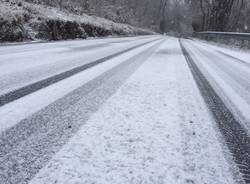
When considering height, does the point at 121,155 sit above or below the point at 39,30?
below

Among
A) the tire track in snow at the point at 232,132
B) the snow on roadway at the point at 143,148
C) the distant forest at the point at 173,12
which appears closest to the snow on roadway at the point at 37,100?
the snow on roadway at the point at 143,148

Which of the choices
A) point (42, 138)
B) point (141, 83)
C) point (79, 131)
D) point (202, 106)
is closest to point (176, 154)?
point (79, 131)

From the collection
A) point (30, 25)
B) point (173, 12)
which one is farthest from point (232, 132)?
point (173, 12)

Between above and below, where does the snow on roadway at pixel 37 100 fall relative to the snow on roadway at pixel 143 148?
above

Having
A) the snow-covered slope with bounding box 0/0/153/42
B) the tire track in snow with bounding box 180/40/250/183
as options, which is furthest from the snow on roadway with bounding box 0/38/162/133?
the snow-covered slope with bounding box 0/0/153/42

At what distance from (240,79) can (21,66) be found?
337 cm

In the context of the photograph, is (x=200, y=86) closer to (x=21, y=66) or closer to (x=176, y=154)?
(x=176, y=154)

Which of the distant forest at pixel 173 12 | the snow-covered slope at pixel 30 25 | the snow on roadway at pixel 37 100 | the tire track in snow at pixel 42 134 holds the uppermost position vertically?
the distant forest at pixel 173 12

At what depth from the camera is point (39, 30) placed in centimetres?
985

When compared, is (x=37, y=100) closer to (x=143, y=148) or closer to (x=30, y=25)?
(x=143, y=148)

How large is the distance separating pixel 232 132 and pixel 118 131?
83cm

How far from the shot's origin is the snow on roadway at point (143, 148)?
3.84 feet

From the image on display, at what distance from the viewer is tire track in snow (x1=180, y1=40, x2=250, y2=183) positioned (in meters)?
1.36

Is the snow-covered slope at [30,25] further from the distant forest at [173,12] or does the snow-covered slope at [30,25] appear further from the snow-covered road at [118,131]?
the snow-covered road at [118,131]
